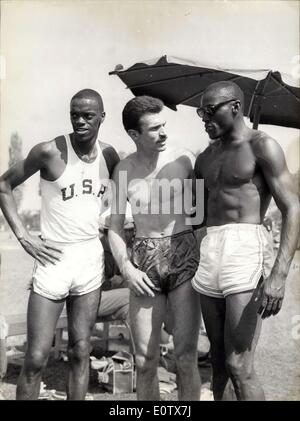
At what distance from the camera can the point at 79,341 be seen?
398 cm

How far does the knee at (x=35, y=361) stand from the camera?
12.7ft

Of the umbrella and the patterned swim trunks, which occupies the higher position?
the umbrella

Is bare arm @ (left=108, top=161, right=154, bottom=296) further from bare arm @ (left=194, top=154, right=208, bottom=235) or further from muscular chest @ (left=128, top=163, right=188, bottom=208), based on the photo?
bare arm @ (left=194, top=154, right=208, bottom=235)

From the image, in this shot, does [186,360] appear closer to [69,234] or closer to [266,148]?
[69,234]

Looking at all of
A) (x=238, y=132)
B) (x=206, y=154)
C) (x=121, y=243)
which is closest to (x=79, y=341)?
(x=121, y=243)

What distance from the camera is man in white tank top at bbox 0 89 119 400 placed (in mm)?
3943

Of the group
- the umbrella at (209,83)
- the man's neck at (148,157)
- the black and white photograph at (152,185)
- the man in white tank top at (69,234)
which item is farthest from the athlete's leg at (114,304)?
the umbrella at (209,83)

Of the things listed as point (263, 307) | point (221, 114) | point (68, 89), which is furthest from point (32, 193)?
point (263, 307)

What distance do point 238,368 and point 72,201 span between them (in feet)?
5.06

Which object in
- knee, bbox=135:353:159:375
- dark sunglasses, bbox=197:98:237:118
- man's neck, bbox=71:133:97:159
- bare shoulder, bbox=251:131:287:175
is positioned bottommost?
knee, bbox=135:353:159:375

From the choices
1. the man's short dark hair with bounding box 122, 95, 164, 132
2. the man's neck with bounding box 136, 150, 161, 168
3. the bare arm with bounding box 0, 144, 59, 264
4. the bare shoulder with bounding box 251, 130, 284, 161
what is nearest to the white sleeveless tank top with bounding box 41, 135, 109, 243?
the bare arm with bounding box 0, 144, 59, 264

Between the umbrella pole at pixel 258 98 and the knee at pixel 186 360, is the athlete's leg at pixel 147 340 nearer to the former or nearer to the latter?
the knee at pixel 186 360

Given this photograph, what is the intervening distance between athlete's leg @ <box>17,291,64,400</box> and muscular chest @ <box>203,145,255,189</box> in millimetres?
1347

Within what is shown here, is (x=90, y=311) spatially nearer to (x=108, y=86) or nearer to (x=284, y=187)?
(x=284, y=187)
